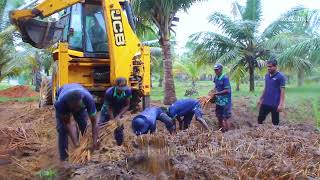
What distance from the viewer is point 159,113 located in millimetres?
7242

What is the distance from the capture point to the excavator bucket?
769cm

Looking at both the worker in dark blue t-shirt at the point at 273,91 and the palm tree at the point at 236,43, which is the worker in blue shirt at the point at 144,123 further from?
the palm tree at the point at 236,43

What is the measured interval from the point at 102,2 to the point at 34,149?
3.13 meters

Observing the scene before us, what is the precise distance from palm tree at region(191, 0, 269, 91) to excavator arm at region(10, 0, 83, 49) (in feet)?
32.5

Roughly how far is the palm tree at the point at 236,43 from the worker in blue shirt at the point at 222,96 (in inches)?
338

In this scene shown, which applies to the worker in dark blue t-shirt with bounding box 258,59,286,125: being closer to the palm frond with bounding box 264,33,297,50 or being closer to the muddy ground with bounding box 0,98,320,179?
the muddy ground with bounding box 0,98,320,179

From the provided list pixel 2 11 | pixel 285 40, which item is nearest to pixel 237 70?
pixel 285 40

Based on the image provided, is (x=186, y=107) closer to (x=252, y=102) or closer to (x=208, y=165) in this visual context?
(x=208, y=165)

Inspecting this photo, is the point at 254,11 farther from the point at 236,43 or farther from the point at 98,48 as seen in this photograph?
the point at 98,48

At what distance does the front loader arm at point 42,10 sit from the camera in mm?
7574

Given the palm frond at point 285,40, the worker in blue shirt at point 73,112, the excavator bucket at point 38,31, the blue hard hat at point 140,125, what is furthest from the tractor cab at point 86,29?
the palm frond at point 285,40

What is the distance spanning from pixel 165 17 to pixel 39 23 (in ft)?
18.4

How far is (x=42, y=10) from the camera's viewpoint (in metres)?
7.71

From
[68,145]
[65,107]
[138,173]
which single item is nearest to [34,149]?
[68,145]
